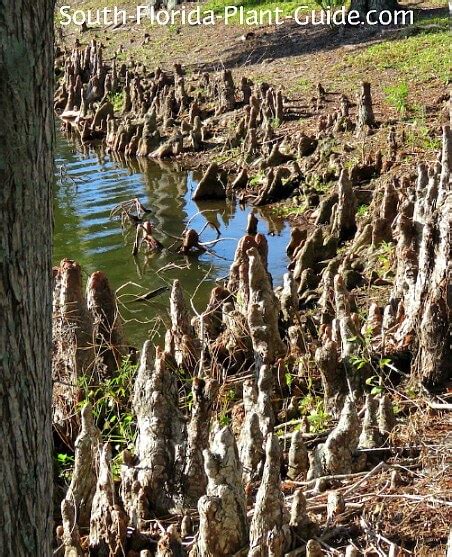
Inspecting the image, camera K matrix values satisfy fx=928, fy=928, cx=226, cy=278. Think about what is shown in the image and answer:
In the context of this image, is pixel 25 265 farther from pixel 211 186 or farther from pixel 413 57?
pixel 413 57

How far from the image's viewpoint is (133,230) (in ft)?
35.8

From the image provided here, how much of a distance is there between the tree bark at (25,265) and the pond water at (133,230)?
15.9 feet

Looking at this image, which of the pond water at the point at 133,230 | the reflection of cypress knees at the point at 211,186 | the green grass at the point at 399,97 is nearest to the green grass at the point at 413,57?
the green grass at the point at 399,97

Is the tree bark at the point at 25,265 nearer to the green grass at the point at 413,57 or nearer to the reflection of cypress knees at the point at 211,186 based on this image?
the reflection of cypress knees at the point at 211,186

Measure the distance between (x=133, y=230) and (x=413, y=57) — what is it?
254 inches

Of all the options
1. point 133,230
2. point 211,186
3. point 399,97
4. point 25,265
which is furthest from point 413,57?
point 25,265

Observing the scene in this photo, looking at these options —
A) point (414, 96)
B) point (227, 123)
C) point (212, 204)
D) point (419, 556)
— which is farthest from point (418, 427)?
point (227, 123)

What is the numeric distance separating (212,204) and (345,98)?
8.74ft

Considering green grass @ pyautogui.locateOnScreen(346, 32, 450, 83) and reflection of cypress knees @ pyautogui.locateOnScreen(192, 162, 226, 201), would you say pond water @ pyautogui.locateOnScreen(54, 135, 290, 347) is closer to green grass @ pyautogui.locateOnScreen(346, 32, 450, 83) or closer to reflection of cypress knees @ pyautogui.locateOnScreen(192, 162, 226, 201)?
reflection of cypress knees @ pyautogui.locateOnScreen(192, 162, 226, 201)

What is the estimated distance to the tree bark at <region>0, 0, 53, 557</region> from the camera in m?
2.01

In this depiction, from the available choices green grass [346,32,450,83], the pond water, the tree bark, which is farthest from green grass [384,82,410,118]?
the tree bark

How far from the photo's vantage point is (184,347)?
5961 mm

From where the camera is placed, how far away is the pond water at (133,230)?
887 centimetres

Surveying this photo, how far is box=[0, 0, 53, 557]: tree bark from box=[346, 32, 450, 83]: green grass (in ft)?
39.0
